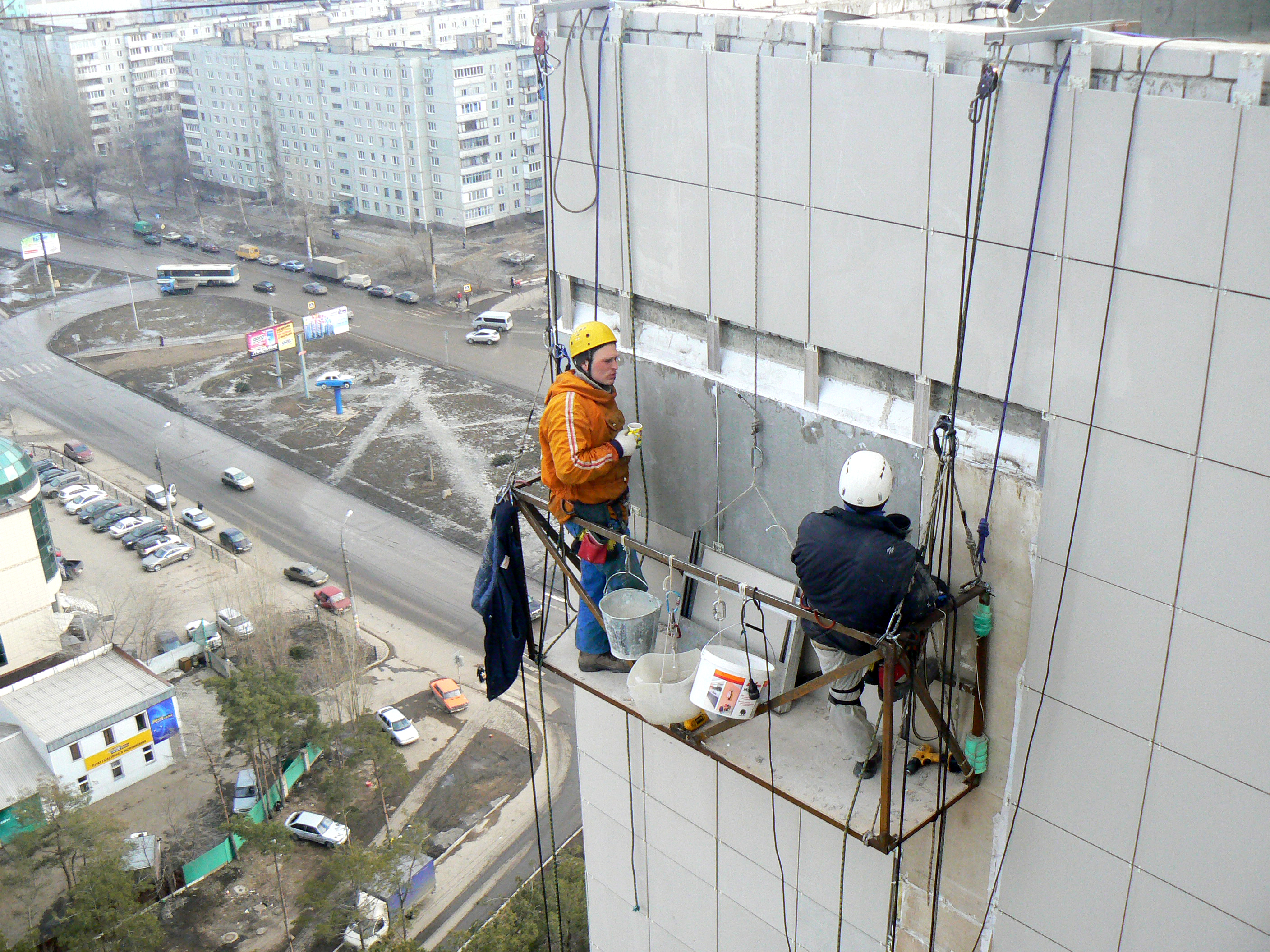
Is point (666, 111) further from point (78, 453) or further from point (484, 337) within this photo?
point (484, 337)

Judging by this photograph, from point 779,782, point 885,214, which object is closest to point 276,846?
point 779,782

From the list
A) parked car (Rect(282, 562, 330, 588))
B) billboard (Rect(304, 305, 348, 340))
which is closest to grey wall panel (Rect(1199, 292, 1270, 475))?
parked car (Rect(282, 562, 330, 588))

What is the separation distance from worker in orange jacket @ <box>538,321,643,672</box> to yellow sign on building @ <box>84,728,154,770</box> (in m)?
25.9

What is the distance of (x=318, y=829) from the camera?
28.1 metres

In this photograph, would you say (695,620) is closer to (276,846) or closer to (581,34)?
(581,34)

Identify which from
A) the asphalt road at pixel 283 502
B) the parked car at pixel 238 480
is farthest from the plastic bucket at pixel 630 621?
→ the parked car at pixel 238 480

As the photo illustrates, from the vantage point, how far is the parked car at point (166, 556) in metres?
39.6

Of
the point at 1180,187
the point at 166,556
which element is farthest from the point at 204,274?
the point at 1180,187

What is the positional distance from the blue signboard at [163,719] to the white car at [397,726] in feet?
17.5

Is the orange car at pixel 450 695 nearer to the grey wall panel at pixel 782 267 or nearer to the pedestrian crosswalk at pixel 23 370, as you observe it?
the grey wall panel at pixel 782 267

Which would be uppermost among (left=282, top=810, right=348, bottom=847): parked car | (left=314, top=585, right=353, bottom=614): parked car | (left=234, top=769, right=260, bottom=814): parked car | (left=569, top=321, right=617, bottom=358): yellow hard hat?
(left=569, top=321, right=617, bottom=358): yellow hard hat

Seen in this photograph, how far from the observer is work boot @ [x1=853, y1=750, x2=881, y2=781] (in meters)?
6.32

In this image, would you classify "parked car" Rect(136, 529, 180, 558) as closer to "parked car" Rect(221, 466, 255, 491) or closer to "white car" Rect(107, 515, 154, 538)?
"white car" Rect(107, 515, 154, 538)

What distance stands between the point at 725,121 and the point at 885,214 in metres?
1.24
